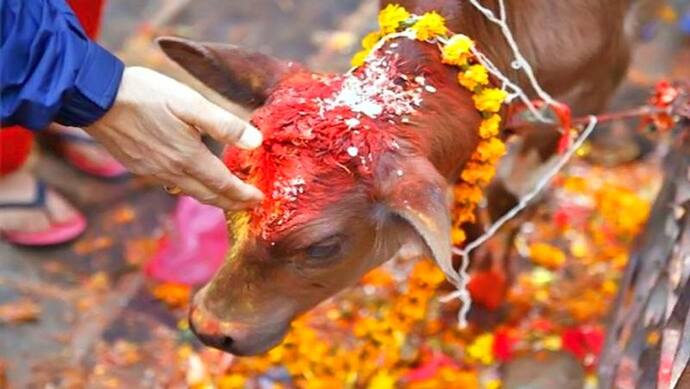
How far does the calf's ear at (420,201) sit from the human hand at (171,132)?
0.28 meters

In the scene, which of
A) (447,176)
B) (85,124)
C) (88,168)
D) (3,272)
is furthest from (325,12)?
(85,124)

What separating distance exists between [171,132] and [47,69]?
26 cm

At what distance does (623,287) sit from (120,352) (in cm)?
150

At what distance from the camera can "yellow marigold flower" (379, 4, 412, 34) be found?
8.49 feet

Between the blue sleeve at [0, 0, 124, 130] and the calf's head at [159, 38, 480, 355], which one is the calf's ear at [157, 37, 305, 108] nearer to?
the calf's head at [159, 38, 480, 355]

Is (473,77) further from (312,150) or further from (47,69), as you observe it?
(47,69)

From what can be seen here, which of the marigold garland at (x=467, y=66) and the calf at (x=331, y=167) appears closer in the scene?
the calf at (x=331, y=167)

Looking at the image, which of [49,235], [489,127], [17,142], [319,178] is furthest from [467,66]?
[49,235]

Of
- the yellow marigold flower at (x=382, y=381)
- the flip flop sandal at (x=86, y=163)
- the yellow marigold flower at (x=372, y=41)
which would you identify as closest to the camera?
the yellow marigold flower at (x=372, y=41)

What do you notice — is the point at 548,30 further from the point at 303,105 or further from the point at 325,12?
the point at 325,12

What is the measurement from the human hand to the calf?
112 mm

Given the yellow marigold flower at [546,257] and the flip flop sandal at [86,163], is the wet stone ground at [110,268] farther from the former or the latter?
the yellow marigold flower at [546,257]

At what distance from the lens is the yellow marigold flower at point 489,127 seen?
2559mm

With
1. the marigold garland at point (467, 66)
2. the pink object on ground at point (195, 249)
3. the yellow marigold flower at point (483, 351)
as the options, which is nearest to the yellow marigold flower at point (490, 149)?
the marigold garland at point (467, 66)
